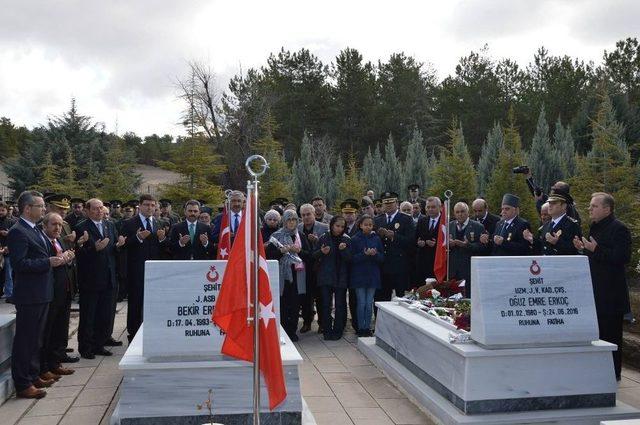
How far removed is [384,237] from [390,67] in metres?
35.8

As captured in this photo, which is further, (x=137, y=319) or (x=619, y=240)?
(x=137, y=319)

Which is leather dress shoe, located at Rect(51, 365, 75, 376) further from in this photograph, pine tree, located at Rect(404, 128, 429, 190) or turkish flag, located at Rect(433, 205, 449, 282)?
pine tree, located at Rect(404, 128, 429, 190)

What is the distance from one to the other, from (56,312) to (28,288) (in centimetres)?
102

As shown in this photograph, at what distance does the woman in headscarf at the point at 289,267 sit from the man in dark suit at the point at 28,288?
3.45m

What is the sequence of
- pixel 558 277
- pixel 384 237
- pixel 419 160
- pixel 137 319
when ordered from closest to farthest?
pixel 558 277 < pixel 137 319 < pixel 384 237 < pixel 419 160

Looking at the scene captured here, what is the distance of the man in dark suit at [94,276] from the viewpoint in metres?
8.20

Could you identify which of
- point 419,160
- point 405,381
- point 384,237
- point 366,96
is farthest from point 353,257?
point 366,96

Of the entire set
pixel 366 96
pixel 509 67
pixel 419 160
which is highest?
pixel 509 67

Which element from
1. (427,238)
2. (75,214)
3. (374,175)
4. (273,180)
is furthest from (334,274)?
(374,175)

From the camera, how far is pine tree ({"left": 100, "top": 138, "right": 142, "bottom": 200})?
27055 mm

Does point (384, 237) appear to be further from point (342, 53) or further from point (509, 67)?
point (509, 67)

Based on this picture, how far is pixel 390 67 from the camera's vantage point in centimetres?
4425

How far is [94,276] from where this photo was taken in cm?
821

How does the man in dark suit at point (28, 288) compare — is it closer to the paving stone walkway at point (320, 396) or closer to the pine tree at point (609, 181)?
the paving stone walkway at point (320, 396)
